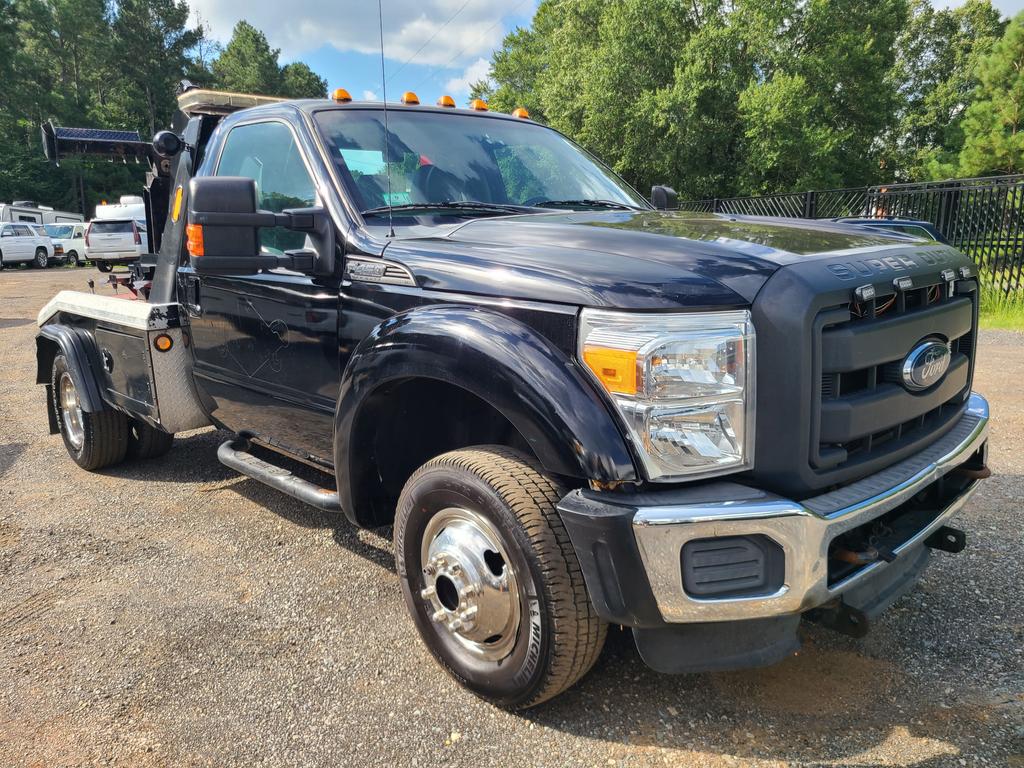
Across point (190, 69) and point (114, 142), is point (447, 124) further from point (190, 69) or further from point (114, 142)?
point (190, 69)

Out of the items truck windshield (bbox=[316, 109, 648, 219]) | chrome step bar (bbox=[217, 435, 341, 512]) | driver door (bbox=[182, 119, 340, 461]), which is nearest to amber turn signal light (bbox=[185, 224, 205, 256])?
driver door (bbox=[182, 119, 340, 461])

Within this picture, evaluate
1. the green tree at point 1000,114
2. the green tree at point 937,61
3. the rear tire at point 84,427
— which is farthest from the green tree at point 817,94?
the rear tire at point 84,427

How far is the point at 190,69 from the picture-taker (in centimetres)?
6262

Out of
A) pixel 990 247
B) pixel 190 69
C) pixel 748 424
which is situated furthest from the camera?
pixel 190 69

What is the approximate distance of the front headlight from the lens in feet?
6.66

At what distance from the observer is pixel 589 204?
11.7 feet

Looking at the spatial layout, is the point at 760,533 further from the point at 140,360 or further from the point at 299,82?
the point at 299,82

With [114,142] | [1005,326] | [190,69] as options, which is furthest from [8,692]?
[190,69]

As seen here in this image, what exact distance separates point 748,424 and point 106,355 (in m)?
4.04

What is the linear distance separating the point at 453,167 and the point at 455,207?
0.27m

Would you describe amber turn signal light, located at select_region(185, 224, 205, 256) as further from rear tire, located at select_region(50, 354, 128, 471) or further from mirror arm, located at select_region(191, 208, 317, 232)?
rear tire, located at select_region(50, 354, 128, 471)

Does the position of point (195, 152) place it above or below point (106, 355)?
above

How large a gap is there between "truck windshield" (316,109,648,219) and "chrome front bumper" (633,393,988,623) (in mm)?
1722

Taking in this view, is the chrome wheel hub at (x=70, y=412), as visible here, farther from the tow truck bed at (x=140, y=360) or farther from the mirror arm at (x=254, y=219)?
the mirror arm at (x=254, y=219)
